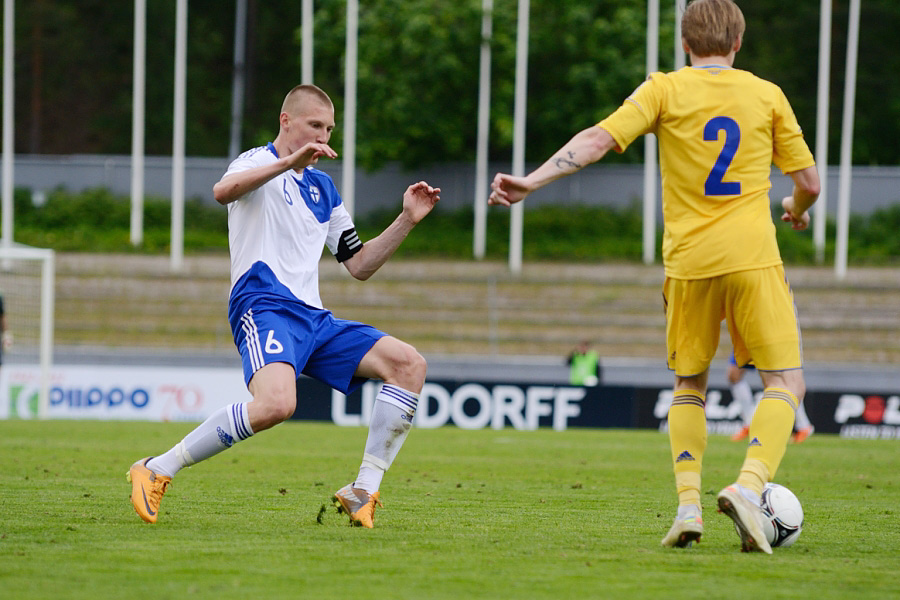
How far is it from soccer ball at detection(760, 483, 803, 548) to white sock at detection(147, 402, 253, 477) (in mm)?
2410

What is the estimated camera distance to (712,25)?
5.00m

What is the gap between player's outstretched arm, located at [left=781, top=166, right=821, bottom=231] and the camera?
202 inches

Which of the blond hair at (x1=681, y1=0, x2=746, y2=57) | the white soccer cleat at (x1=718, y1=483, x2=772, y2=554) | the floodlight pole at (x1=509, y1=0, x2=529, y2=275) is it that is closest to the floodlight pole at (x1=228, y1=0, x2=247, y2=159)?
the floodlight pole at (x1=509, y1=0, x2=529, y2=275)

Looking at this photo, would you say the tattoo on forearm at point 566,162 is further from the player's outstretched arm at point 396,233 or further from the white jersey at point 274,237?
the white jersey at point 274,237

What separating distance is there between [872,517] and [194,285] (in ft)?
83.8

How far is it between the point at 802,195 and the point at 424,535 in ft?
7.60

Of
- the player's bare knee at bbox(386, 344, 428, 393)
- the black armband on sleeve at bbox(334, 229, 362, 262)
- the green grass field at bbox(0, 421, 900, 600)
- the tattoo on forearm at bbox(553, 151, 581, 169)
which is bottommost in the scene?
the green grass field at bbox(0, 421, 900, 600)

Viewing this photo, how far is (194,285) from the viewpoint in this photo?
30250 millimetres

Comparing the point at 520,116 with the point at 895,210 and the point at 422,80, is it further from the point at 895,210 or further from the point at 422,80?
the point at 895,210

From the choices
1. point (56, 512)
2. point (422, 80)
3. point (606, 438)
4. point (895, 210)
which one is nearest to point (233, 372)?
point (606, 438)

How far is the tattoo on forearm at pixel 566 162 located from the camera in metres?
4.87

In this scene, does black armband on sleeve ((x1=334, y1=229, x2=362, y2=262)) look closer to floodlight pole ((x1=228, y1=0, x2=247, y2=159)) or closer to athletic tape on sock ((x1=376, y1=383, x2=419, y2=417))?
athletic tape on sock ((x1=376, y1=383, x2=419, y2=417))

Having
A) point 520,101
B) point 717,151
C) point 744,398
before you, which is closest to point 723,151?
point 717,151

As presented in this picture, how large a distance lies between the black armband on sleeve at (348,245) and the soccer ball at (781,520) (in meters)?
2.49
